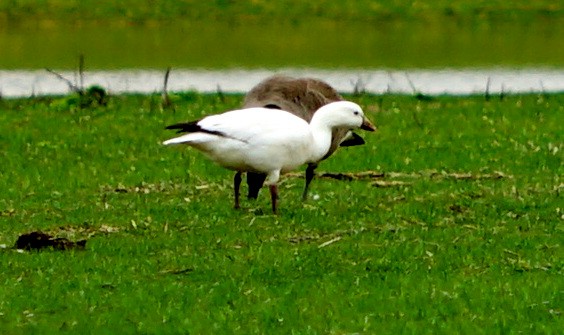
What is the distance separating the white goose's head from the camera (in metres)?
9.98

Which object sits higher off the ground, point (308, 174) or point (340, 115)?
point (340, 115)

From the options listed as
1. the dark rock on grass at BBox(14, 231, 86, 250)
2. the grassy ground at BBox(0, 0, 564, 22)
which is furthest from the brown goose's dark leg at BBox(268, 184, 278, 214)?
the grassy ground at BBox(0, 0, 564, 22)

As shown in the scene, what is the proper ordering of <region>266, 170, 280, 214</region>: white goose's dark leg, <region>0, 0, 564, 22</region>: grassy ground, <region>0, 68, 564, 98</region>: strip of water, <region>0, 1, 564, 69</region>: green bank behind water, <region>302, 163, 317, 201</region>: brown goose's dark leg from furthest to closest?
<region>0, 0, 564, 22</region>: grassy ground, <region>0, 1, 564, 69</region>: green bank behind water, <region>0, 68, 564, 98</region>: strip of water, <region>302, 163, 317, 201</region>: brown goose's dark leg, <region>266, 170, 280, 214</region>: white goose's dark leg

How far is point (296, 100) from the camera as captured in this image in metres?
10.8

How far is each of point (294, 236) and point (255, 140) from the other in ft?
2.52

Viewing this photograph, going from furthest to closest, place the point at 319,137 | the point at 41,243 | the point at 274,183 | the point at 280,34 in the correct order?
1. the point at 280,34
2. the point at 319,137
3. the point at 274,183
4. the point at 41,243

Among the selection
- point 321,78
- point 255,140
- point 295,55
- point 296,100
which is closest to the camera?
point 255,140

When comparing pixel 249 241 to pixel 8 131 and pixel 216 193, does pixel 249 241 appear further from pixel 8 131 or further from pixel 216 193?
pixel 8 131

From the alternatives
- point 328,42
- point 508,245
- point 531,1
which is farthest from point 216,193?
point 531,1

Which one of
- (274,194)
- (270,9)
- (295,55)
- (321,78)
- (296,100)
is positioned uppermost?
(296,100)

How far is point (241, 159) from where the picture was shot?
9.48m

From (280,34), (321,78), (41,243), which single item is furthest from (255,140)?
(280,34)

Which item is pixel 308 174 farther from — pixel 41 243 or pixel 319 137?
pixel 41 243

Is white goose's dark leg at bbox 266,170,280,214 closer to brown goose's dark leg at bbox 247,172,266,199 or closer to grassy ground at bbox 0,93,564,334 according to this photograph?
grassy ground at bbox 0,93,564,334
